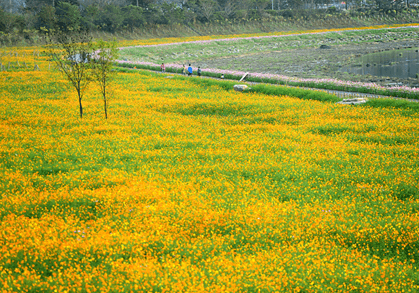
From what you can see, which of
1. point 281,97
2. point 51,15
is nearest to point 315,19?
point 51,15

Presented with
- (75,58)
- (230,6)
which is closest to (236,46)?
(230,6)

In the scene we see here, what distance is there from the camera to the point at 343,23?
5089 inches

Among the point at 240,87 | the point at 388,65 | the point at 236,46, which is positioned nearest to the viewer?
the point at 240,87

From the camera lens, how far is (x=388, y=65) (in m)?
53.3

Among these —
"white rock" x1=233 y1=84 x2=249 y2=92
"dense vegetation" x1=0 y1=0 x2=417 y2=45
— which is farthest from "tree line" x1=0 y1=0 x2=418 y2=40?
"white rock" x1=233 y1=84 x2=249 y2=92

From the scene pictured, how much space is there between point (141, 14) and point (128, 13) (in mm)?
4361

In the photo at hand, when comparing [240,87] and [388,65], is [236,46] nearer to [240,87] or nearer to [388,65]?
[388,65]

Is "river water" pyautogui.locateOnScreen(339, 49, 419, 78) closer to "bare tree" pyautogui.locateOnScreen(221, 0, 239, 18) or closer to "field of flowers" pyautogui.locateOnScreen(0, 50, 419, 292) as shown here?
"field of flowers" pyautogui.locateOnScreen(0, 50, 419, 292)

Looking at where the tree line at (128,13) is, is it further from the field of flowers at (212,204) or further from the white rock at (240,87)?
the field of flowers at (212,204)

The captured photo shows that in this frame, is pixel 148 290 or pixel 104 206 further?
pixel 104 206

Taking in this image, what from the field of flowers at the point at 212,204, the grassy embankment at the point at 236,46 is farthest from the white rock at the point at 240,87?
the field of flowers at the point at 212,204

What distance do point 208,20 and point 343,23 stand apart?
4619 cm

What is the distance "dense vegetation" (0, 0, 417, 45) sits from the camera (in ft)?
271

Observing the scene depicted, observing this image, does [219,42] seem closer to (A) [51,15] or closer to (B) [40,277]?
(A) [51,15]
